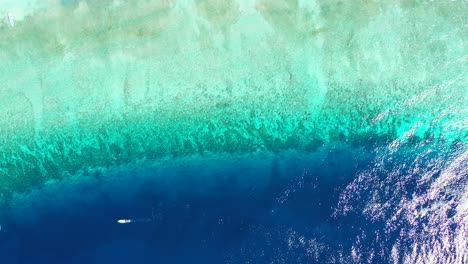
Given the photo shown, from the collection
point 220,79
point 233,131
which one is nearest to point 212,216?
point 233,131

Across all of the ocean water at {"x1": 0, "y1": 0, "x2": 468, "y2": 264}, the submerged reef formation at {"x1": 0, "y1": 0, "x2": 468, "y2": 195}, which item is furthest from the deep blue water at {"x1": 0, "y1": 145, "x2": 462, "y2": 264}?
the submerged reef formation at {"x1": 0, "y1": 0, "x2": 468, "y2": 195}

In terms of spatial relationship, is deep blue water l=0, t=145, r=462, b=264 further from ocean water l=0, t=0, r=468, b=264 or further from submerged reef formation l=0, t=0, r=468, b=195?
submerged reef formation l=0, t=0, r=468, b=195

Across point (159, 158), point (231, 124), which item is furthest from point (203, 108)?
point (159, 158)

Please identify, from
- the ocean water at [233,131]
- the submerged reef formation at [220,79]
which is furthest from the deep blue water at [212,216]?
the submerged reef formation at [220,79]

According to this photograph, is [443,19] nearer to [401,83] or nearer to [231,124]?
[401,83]

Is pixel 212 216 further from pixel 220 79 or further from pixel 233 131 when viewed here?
pixel 220 79

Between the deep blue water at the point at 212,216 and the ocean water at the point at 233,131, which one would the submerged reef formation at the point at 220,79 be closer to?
the ocean water at the point at 233,131
